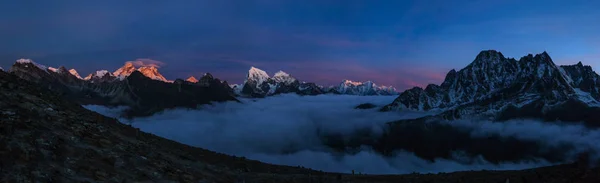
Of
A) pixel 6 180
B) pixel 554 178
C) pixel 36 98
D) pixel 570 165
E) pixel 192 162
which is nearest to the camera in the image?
pixel 6 180

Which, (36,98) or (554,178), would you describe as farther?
(36,98)

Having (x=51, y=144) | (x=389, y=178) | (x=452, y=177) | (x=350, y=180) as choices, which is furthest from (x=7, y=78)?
(x=452, y=177)

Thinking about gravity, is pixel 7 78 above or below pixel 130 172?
above

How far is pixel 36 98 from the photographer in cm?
3228

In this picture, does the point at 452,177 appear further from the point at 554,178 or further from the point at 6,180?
the point at 6,180

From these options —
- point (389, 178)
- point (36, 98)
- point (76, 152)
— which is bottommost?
point (389, 178)

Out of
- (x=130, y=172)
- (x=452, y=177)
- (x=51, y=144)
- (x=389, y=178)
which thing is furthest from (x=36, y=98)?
(x=452, y=177)

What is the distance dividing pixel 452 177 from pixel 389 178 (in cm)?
568

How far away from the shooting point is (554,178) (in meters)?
27.8

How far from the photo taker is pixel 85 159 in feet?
75.6

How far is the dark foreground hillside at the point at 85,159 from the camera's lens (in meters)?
20.3

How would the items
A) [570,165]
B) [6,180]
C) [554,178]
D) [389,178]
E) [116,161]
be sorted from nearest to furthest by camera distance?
[6,180]
[116,161]
[554,178]
[570,165]
[389,178]

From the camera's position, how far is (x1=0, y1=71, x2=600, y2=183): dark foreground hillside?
20.3 metres

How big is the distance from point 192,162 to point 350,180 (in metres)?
13.7
